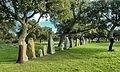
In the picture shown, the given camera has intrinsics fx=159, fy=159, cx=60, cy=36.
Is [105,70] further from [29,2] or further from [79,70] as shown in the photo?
[29,2]

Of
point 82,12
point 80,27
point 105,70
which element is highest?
point 82,12

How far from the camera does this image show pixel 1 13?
13.1 metres

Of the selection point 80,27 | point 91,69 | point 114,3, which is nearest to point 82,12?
point 80,27

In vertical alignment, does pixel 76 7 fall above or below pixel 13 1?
above

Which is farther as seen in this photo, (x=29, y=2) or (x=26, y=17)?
(x=26, y=17)

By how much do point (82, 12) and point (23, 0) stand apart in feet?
47.2

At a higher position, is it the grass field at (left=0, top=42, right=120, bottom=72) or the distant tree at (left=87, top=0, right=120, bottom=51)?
the distant tree at (left=87, top=0, right=120, bottom=51)

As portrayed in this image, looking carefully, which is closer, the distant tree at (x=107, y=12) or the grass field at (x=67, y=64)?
the grass field at (x=67, y=64)

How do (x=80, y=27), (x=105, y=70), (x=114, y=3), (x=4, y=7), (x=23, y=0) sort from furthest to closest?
1. (x=80, y=27)
2. (x=114, y=3)
3. (x=4, y=7)
4. (x=23, y=0)
5. (x=105, y=70)

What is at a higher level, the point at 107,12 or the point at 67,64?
the point at 107,12

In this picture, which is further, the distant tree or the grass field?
the distant tree

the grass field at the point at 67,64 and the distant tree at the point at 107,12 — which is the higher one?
the distant tree at the point at 107,12

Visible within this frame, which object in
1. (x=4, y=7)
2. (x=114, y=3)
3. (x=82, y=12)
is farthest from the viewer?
(x=82, y=12)

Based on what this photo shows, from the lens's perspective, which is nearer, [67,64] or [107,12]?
[67,64]
